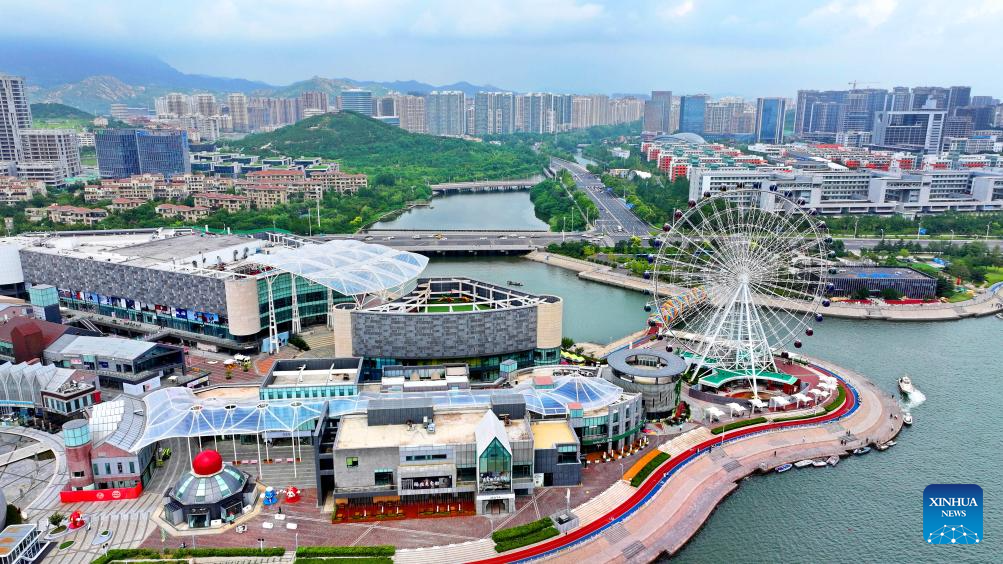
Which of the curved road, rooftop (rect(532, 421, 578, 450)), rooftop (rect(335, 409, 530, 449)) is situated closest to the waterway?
the curved road

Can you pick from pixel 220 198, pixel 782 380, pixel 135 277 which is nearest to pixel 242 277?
pixel 135 277

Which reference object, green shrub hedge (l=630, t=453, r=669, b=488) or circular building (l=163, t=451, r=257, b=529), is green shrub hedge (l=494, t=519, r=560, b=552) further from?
circular building (l=163, t=451, r=257, b=529)

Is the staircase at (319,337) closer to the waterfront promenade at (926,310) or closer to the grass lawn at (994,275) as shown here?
the waterfront promenade at (926,310)

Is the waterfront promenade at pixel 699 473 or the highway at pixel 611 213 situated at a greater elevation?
the highway at pixel 611 213

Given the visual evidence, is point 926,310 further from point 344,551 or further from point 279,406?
point 344,551

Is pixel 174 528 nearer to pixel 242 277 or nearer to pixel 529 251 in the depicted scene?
pixel 242 277

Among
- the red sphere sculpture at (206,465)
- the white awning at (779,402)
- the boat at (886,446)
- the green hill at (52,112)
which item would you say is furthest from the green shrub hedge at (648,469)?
the green hill at (52,112)

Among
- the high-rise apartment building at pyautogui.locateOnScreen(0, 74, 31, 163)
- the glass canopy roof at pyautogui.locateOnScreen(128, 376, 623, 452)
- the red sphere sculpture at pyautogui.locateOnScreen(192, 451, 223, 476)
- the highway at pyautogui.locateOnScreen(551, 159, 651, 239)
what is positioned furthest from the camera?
the high-rise apartment building at pyautogui.locateOnScreen(0, 74, 31, 163)
